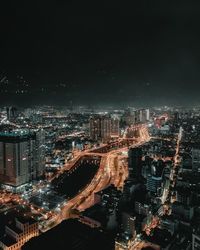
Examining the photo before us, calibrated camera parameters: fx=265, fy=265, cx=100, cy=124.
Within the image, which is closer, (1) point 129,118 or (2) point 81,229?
(2) point 81,229

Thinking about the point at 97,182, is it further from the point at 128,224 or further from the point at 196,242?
the point at 196,242

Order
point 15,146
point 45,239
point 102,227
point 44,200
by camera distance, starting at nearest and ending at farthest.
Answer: point 45,239 < point 102,227 < point 44,200 < point 15,146

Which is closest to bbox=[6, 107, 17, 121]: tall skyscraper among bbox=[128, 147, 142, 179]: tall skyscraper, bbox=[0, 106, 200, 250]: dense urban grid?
bbox=[0, 106, 200, 250]: dense urban grid

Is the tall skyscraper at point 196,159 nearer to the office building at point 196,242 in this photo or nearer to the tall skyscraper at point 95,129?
the office building at point 196,242

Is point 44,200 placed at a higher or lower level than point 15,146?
lower

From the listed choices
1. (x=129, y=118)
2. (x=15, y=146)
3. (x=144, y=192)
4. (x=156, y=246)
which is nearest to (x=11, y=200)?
(x=15, y=146)

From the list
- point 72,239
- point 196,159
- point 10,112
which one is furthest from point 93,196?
point 10,112

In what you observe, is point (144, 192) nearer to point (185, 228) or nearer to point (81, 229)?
point (185, 228)

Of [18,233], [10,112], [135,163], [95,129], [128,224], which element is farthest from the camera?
[10,112]
